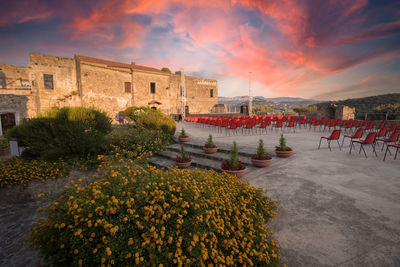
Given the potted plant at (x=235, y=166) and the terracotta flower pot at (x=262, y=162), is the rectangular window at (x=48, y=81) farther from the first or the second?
the terracotta flower pot at (x=262, y=162)

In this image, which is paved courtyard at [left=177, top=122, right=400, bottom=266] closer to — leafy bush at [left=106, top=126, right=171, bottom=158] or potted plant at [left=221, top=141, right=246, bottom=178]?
potted plant at [left=221, top=141, right=246, bottom=178]

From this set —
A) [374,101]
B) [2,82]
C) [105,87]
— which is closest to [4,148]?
[105,87]

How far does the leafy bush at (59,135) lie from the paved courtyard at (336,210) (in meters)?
5.03

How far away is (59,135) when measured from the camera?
5465mm

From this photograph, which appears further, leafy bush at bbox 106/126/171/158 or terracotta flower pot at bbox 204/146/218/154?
leafy bush at bbox 106/126/171/158

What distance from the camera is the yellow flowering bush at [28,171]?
4.23 m

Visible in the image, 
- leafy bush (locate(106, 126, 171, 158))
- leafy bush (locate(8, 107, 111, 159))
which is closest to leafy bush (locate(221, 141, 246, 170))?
leafy bush (locate(106, 126, 171, 158))

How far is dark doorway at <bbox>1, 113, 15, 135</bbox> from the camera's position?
1251cm

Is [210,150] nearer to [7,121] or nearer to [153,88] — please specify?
[7,121]

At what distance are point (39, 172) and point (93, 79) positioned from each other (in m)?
17.2

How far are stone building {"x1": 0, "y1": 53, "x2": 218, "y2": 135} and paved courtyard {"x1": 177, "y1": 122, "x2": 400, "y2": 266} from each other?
615 inches

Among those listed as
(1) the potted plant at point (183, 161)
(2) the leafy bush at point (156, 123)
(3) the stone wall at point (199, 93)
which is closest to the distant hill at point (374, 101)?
(3) the stone wall at point (199, 93)

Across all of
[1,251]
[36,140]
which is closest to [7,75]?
[36,140]

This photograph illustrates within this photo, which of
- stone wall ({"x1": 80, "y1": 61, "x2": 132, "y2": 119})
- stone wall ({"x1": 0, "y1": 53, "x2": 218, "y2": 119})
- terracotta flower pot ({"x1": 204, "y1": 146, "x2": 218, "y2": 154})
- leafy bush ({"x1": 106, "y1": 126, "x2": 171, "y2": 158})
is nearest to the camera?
terracotta flower pot ({"x1": 204, "y1": 146, "x2": 218, "y2": 154})
